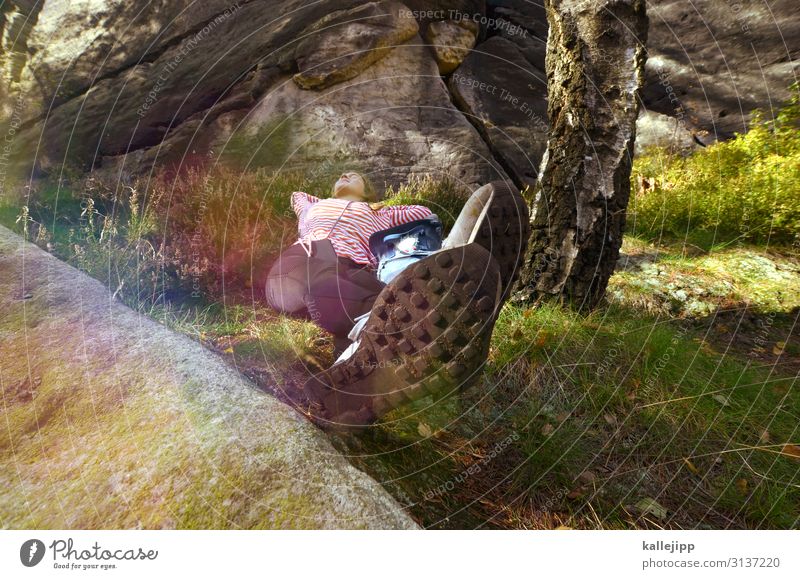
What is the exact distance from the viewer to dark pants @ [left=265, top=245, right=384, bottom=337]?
4.48 feet

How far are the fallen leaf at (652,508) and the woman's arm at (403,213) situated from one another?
1.30 m

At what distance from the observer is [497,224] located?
5.02 feet

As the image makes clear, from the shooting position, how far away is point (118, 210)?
83.9 inches

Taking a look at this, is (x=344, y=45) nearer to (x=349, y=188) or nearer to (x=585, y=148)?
(x=349, y=188)

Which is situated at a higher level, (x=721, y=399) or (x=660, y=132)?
Answer: (x=660, y=132)

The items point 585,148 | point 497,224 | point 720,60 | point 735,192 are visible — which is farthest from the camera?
point 720,60

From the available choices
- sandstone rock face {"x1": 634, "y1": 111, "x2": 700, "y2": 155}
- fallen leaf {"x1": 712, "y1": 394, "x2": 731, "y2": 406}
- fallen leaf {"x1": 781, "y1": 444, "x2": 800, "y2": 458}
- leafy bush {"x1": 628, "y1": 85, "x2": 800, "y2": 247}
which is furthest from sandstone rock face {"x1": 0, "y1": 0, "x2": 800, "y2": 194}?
sandstone rock face {"x1": 634, "y1": 111, "x2": 700, "y2": 155}

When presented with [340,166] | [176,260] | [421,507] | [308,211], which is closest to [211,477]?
[421,507]

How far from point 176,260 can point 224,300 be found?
1.16 ft

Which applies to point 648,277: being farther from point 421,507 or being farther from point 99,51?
point 99,51

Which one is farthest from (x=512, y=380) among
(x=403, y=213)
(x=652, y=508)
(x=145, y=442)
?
(x=145, y=442)

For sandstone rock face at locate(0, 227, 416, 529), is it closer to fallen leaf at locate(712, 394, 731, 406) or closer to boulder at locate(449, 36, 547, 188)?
fallen leaf at locate(712, 394, 731, 406)

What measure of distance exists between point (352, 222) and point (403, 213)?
0.18 m

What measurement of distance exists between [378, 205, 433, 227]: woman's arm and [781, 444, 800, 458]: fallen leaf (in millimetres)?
1826
